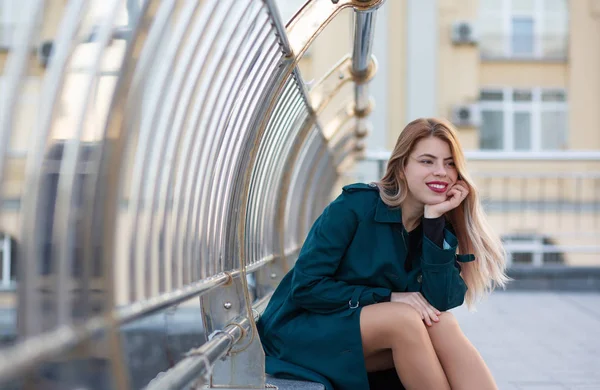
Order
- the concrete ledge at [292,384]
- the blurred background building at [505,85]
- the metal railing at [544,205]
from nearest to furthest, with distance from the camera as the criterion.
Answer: the concrete ledge at [292,384], the metal railing at [544,205], the blurred background building at [505,85]

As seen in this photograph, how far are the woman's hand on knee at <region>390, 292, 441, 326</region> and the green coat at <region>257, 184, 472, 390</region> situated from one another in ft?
0.13

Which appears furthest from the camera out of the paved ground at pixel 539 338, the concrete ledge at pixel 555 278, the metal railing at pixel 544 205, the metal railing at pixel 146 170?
the metal railing at pixel 544 205

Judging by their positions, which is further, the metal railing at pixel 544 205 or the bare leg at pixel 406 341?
the metal railing at pixel 544 205

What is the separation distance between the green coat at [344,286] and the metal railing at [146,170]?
0.95 ft

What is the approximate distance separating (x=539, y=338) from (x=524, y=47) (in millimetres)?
13584

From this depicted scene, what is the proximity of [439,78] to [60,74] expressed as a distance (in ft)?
55.4

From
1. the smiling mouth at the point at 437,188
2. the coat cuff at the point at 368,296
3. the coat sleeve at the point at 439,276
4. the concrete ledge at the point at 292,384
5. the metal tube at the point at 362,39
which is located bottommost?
the concrete ledge at the point at 292,384

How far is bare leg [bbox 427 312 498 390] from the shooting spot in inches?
123

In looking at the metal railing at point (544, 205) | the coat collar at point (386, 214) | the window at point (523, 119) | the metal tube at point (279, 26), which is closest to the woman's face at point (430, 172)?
the coat collar at point (386, 214)

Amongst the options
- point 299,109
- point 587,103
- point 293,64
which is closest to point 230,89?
point 293,64

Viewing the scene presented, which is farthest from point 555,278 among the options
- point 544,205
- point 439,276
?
point 544,205

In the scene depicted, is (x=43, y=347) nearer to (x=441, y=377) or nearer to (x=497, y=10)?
(x=441, y=377)

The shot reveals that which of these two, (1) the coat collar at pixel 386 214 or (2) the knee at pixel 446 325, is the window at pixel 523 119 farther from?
(2) the knee at pixel 446 325

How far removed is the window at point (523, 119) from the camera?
18.5m
